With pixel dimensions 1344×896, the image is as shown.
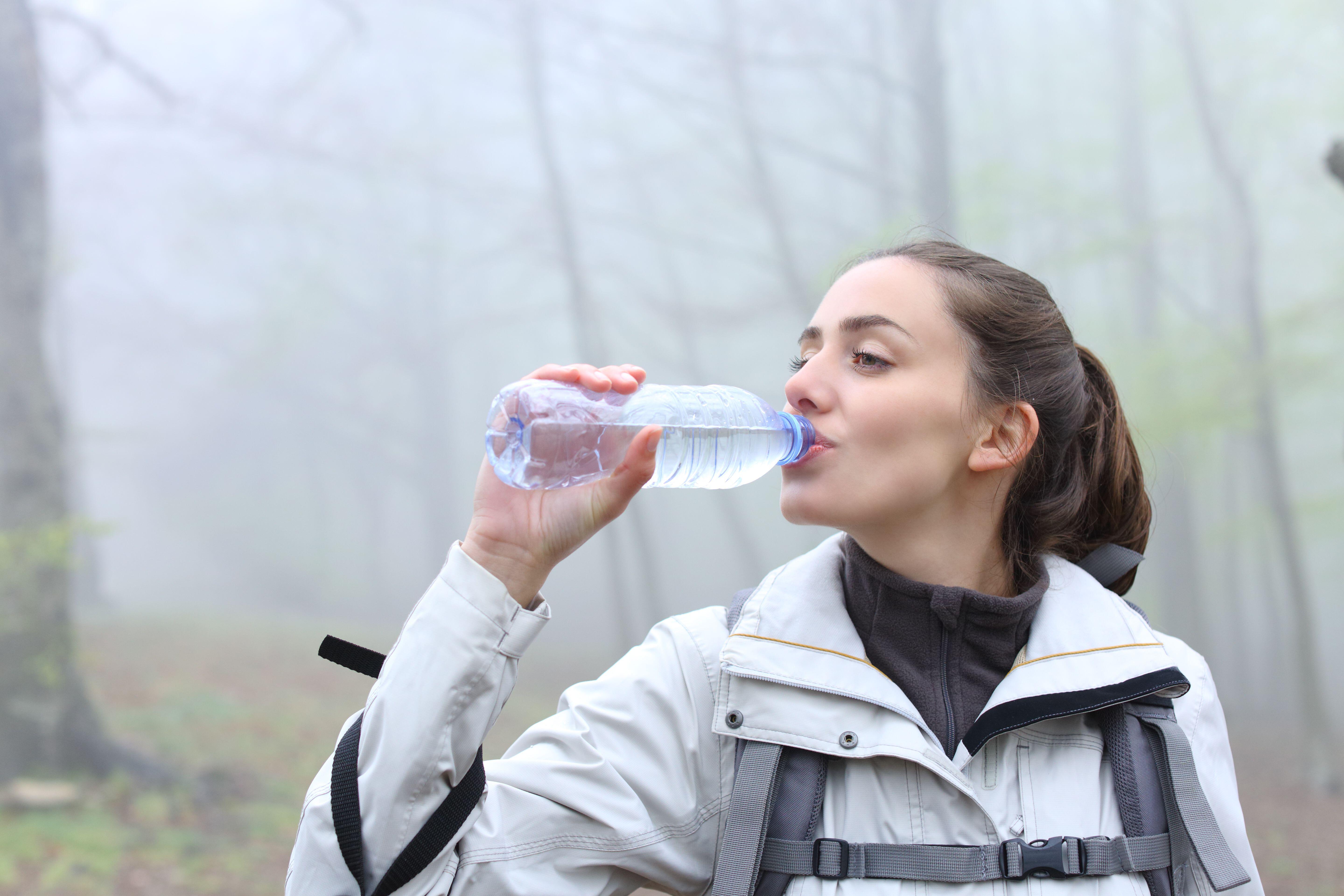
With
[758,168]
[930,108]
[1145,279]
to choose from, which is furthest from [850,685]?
[1145,279]

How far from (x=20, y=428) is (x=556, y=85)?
A: 24.6 ft

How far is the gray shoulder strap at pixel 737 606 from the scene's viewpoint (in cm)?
144

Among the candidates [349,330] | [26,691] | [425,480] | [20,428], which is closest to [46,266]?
[20,428]

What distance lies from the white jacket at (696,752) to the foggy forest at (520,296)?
966 mm

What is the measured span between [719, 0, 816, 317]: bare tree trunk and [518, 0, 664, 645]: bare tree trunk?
204 centimetres

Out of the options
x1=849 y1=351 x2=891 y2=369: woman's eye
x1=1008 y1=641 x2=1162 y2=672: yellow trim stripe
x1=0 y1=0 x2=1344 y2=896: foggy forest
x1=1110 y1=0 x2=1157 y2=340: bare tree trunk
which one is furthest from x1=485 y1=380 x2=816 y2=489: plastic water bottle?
x1=1110 y1=0 x2=1157 y2=340: bare tree trunk

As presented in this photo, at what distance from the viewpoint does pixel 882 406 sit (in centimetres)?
140

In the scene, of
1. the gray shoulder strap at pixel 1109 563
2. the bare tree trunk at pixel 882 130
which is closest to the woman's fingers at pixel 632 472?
the gray shoulder strap at pixel 1109 563

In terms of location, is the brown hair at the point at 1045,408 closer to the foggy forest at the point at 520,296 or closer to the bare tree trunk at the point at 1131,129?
the foggy forest at the point at 520,296

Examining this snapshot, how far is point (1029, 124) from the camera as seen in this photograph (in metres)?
10.4

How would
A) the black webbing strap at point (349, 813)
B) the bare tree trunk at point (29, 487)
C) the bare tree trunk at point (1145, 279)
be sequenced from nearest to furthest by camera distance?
the black webbing strap at point (349, 813)
the bare tree trunk at point (29, 487)
the bare tree trunk at point (1145, 279)

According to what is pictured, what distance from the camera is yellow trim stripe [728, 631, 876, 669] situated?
1.35 meters

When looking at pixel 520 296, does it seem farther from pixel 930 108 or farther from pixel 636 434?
pixel 636 434

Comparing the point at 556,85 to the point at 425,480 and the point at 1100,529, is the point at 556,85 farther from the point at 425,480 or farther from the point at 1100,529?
the point at 1100,529
